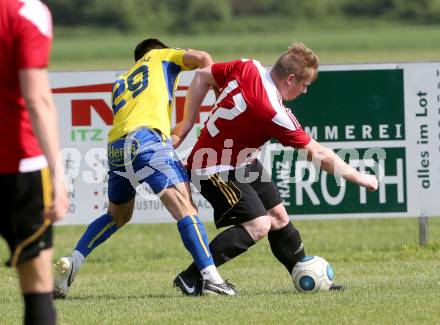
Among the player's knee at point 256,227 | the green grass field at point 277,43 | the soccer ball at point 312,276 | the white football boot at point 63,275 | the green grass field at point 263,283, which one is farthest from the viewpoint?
the green grass field at point 277,43

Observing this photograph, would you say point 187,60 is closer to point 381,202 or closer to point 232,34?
point 381,202

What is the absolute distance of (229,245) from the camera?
27.1 ft

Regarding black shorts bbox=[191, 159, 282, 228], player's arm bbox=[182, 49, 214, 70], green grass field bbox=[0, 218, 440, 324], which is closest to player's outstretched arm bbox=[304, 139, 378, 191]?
black shorts bbox=[191, 159, 282, 228]

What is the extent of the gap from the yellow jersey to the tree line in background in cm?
5190

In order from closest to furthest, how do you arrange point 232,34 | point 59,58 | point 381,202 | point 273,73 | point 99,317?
point 99,317, point 273,73, point 381,202, point 59,58, point 232,34

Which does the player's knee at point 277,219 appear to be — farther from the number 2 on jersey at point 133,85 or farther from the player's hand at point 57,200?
the player's hand at point 57,200

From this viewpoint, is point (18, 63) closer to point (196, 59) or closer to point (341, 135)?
point (196, 59)

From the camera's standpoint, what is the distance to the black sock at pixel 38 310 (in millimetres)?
5328

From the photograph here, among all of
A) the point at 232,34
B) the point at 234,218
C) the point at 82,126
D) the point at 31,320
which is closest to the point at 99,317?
the point at 234,218

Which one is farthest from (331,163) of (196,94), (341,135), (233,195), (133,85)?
(341,135)

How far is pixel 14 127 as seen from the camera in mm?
5258

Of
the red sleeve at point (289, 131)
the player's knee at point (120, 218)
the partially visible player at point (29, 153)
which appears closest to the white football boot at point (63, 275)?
the player's knee at point (120, 218)

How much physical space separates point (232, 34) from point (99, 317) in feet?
174

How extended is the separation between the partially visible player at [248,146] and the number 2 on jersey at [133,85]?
0.38 meters
